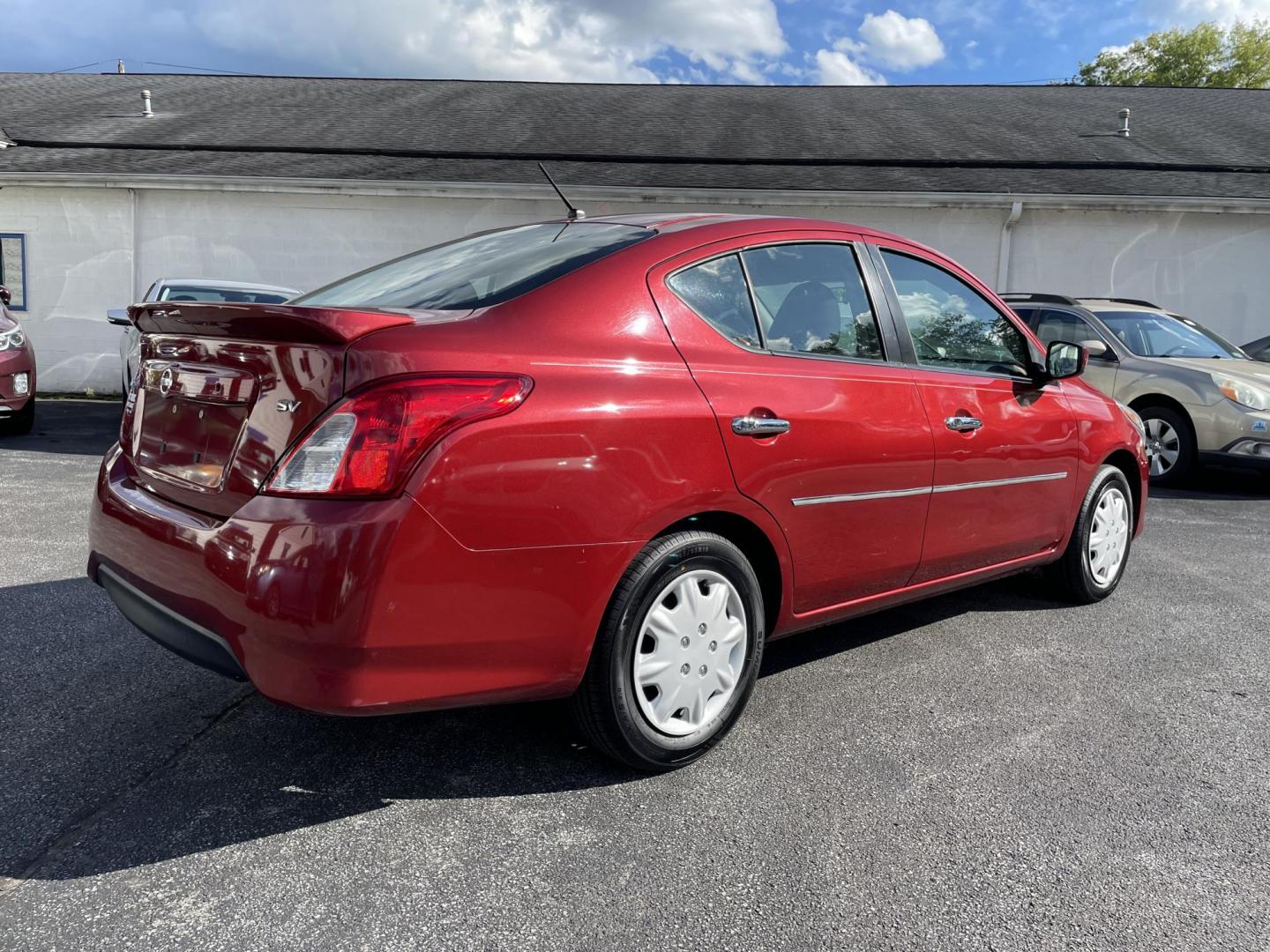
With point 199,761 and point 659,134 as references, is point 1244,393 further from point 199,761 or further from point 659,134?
point 659,134

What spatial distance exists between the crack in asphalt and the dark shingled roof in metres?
11.9

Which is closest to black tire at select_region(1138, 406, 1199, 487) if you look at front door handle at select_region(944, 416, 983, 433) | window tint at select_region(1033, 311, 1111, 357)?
window tint at select_region(1033, 311, 1111, 357)

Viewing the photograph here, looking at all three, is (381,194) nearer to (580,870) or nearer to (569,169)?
(569,169)

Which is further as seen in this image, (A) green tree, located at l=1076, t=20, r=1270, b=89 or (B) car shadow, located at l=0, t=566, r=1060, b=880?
(A) green tree, located at l=1076, t=20, r=1270, b=89

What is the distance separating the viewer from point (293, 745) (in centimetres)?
299

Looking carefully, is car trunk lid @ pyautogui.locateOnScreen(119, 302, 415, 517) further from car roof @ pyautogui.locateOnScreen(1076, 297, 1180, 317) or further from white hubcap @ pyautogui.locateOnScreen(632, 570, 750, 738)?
car roof @ pyautogui.locateOnScreen(1076, 297, 1180, 317)

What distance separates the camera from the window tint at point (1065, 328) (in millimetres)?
9242

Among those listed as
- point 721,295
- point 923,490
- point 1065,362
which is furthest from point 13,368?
point 1065,362

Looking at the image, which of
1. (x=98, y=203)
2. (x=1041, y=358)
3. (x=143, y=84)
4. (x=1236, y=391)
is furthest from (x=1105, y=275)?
(x=143, y=84)

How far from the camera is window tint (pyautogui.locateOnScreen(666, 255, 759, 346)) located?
293 centimetres

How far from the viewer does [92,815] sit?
8.29 ft

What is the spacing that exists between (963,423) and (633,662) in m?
1.67

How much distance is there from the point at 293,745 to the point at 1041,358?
3.24m

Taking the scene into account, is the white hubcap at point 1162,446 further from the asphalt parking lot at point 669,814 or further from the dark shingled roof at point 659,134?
the dark shingled roof at point 659,134
